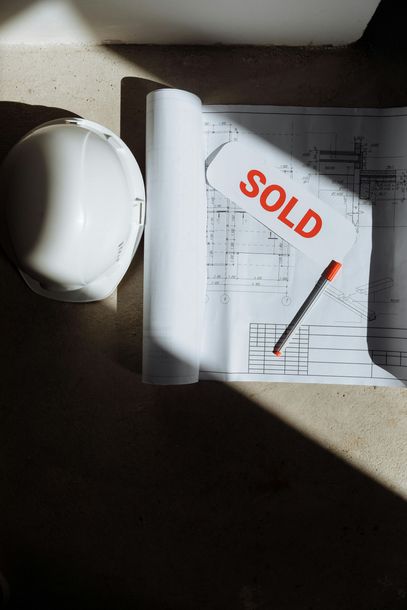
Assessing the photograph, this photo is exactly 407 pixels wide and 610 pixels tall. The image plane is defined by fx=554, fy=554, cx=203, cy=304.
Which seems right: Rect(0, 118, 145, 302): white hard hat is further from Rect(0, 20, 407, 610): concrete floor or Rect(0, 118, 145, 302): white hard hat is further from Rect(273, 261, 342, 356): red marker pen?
Rect(273, 261, 342, 356): red marker pen

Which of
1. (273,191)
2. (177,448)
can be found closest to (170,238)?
(273,191)

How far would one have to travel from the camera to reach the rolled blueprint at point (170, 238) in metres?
0.58

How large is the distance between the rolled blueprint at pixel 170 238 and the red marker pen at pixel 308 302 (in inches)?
4.0

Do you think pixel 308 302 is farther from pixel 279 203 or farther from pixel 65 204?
pixel 65 204

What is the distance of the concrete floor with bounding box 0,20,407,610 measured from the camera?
619 mm

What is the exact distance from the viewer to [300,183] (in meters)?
0.62

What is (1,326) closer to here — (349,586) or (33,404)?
(33,404)

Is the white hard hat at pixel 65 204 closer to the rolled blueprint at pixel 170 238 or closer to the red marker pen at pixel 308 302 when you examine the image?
the rolled blueprint at pixel 170 238

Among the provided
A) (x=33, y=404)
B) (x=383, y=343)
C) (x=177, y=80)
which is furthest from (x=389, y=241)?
(x=33, y=404)

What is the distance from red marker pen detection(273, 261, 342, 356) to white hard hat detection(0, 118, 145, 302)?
0.21m

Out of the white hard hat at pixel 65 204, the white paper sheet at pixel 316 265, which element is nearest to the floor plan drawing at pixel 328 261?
the white paper sheet at pixel 316 265

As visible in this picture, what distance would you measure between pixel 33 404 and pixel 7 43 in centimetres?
41

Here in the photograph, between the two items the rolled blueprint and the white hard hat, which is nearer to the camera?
the white hard hat

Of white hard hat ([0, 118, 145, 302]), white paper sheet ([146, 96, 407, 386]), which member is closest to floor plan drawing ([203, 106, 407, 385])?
white paper sheet ([146, 96, 407, 386])
